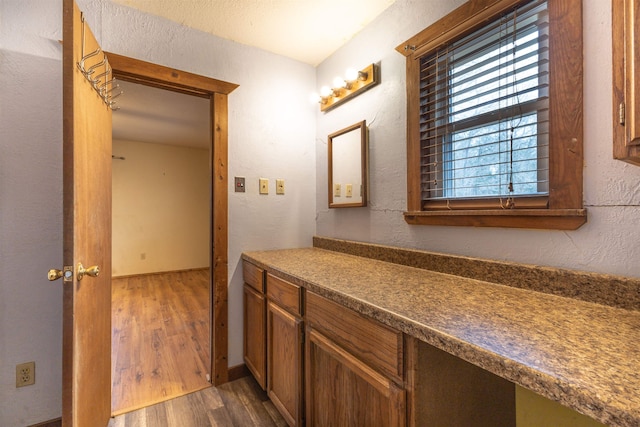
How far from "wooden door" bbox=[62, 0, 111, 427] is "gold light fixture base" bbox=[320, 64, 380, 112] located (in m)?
1.33

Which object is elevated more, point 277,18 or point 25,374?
point 277,18

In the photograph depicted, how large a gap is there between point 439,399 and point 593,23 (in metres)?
1.28

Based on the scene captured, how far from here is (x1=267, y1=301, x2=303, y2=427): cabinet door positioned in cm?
136

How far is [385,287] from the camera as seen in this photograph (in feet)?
3.73

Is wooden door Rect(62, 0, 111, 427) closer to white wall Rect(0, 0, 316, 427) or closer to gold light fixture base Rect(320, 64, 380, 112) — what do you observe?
white wall Rect(0, 0, 316, 427)

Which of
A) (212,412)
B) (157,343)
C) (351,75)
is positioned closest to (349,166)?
(351,75)

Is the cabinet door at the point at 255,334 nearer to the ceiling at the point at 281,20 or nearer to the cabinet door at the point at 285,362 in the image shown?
the cabinet door at the point at 285,362

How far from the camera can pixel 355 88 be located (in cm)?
193

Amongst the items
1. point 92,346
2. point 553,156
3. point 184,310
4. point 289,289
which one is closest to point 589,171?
point 553,156

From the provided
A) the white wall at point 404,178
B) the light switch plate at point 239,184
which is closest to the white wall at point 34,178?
the light switch plate at point 239,184

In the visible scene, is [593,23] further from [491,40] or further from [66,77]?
[66,77]

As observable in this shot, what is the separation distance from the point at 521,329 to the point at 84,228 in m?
1.54

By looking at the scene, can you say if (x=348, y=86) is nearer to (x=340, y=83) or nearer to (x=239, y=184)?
(x=340, y=83)

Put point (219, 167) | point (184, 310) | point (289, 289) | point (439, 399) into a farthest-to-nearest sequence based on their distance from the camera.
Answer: point (184, 310)
point (219, 167)
point (289, 289)
point (439, 399)
